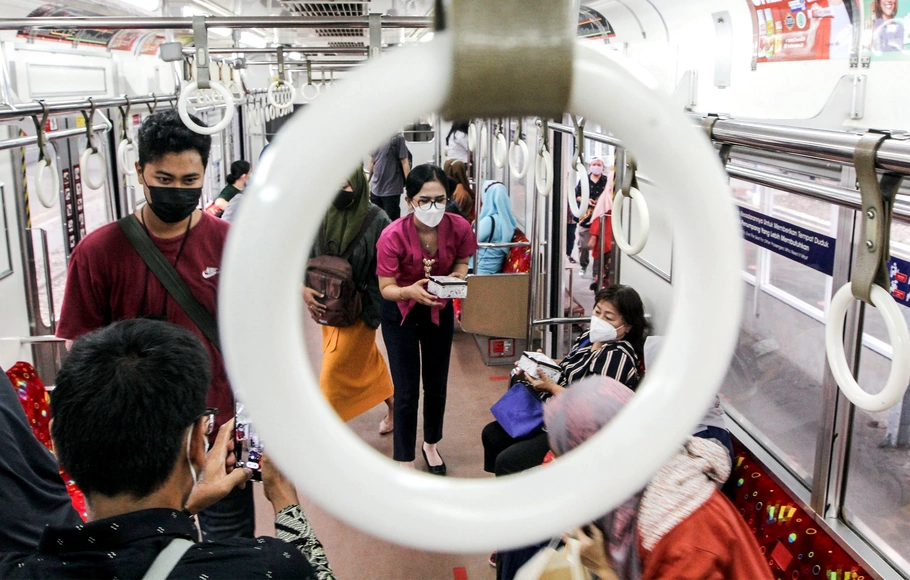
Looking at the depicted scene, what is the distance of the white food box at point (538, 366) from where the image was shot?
3609mm

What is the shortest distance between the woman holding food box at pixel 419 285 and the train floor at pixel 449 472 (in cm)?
53

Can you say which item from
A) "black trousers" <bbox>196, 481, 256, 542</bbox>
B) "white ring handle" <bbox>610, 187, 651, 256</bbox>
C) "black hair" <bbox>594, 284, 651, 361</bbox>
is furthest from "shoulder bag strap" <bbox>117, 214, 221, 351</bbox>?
A: "black hair" <bbox>594, 284, 651, 361</bbox>

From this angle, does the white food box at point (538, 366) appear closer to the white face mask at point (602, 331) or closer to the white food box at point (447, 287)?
the white face mask at point (602, 331)

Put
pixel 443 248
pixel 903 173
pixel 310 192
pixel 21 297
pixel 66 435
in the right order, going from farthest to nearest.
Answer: pixel 21 297, pixel 443 248, pixel 66 435, pixel 903 173, pixel 310 192

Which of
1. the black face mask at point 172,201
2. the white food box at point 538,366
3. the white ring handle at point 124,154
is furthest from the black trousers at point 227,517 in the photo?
the white ring handle at point 124,154

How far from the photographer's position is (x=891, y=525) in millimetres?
3605

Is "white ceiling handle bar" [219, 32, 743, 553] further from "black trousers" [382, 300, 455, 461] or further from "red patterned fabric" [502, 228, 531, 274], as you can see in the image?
"red patterned fabric" [502, 228, 531, 274]

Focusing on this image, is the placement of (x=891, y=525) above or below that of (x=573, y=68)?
below

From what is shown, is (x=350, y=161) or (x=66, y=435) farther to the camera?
(x=66, y=435)

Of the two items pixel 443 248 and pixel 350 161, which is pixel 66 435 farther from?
pixel 443 248

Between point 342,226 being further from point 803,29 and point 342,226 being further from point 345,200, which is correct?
point 803,29

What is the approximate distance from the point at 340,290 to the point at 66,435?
2628 mm

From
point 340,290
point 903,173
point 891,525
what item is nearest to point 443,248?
point 340,290

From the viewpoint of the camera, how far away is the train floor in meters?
3.60
